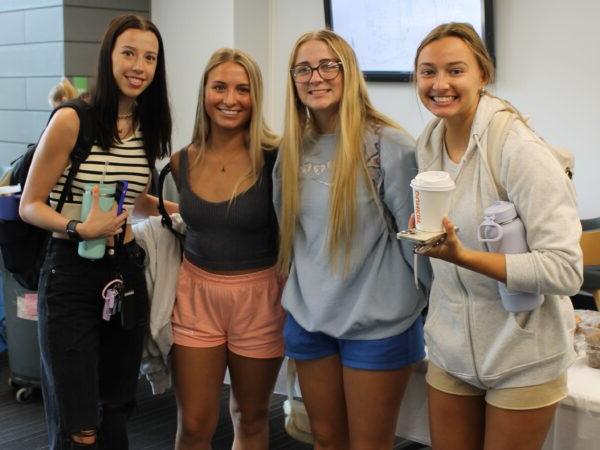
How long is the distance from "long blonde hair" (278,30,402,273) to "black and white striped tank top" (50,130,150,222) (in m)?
0.43

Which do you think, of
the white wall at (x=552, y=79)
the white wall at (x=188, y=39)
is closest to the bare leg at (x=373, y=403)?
the white wall at (x=552, y=79)

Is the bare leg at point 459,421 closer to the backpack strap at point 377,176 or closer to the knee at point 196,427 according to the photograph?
the backpack strap at point 377,176

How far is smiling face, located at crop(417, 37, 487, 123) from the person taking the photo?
1.68 meters

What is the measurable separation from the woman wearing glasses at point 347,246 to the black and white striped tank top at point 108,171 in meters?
0.43

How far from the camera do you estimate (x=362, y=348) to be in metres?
1.99

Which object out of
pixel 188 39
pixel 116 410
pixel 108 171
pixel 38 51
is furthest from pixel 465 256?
pixel 38 51

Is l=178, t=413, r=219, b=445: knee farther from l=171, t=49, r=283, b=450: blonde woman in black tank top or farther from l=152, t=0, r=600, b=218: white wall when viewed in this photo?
l=152, t=0, r=600, b=218: white wall

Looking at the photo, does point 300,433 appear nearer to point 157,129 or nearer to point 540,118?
point 157,129

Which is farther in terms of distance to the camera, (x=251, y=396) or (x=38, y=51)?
(x=38, y=51)

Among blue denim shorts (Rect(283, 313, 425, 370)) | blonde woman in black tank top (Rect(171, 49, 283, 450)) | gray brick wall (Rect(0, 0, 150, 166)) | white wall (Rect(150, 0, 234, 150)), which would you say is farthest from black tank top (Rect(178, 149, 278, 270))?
gray brick wall (Rect(0, 0, 150, 166))

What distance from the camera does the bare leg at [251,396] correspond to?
228cm

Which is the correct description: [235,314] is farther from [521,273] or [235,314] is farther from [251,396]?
[521,273]

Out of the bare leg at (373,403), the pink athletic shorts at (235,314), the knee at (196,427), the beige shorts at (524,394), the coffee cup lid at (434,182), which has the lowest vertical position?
the knee at (196,427)

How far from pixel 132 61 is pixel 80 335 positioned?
77 cm
